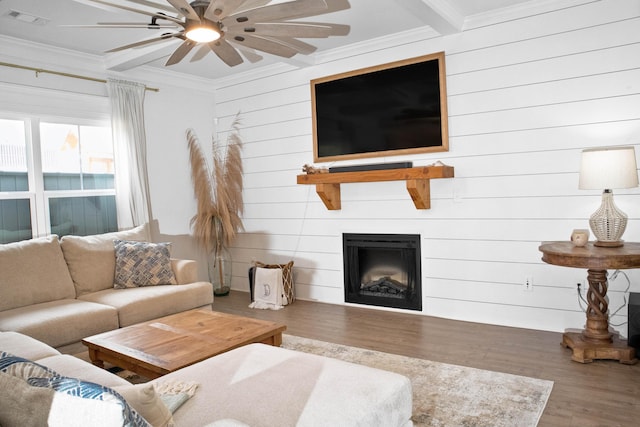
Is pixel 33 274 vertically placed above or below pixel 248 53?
below

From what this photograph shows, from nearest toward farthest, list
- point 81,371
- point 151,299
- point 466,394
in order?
point 81,371 → point 466,394 → point 151,299

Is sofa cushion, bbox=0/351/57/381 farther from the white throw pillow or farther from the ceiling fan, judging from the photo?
the ceiling fan

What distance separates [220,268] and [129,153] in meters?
1.66

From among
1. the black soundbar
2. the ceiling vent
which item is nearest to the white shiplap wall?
the black soundbar

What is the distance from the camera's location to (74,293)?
3.79 meters

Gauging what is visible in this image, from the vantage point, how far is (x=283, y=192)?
17.4 ft

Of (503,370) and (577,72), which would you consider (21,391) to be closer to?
(503,370)

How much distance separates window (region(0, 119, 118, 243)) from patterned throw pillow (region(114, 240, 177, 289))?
73 centimetres

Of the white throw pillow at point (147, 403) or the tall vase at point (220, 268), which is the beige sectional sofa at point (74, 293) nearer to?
the tall vase at point (220, 268)

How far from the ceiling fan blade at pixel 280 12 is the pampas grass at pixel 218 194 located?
11.5ft

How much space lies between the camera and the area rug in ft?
7.85

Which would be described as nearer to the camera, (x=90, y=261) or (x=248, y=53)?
(x=248, y=53)

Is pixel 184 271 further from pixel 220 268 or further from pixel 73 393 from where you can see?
pixel 73 393

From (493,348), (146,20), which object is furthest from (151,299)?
(493,348)
